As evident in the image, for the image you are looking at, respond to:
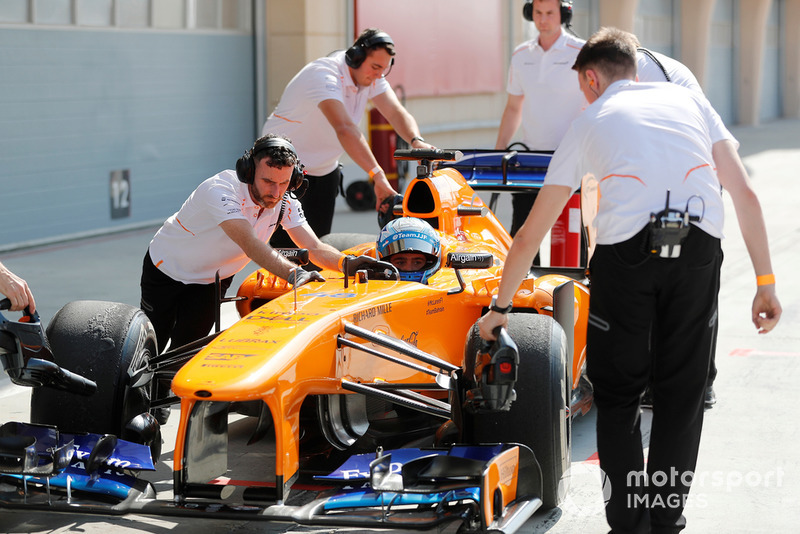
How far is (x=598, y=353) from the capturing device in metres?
4.19

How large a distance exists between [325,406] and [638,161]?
66.3 inches

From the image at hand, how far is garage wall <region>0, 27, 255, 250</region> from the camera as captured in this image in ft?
37.8

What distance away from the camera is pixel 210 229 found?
5.64m

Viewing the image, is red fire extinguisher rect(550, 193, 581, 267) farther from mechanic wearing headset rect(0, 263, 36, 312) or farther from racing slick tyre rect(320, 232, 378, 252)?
mechanic wearing headset rect(0, 263, 36, 312)

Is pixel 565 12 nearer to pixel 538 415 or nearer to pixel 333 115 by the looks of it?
pixel 333 115

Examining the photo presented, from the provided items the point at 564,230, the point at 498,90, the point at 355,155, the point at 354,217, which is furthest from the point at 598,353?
the point at 498,90

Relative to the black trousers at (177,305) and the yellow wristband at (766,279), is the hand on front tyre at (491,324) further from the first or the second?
the black trousers at (177,305)

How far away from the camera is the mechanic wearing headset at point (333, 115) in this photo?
278 inches

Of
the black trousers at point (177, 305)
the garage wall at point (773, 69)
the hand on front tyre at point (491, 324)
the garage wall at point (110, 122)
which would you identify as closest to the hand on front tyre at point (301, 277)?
the black trousers at point (177, 305)

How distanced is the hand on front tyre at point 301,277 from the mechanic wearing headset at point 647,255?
1.09 m

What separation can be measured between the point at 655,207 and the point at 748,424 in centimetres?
255

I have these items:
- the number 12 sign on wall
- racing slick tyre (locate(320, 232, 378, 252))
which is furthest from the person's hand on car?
the number 12 sign on wall

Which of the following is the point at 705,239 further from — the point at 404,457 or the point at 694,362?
the point at 404,457

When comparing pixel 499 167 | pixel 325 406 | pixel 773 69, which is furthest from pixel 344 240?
pixel 773 69
